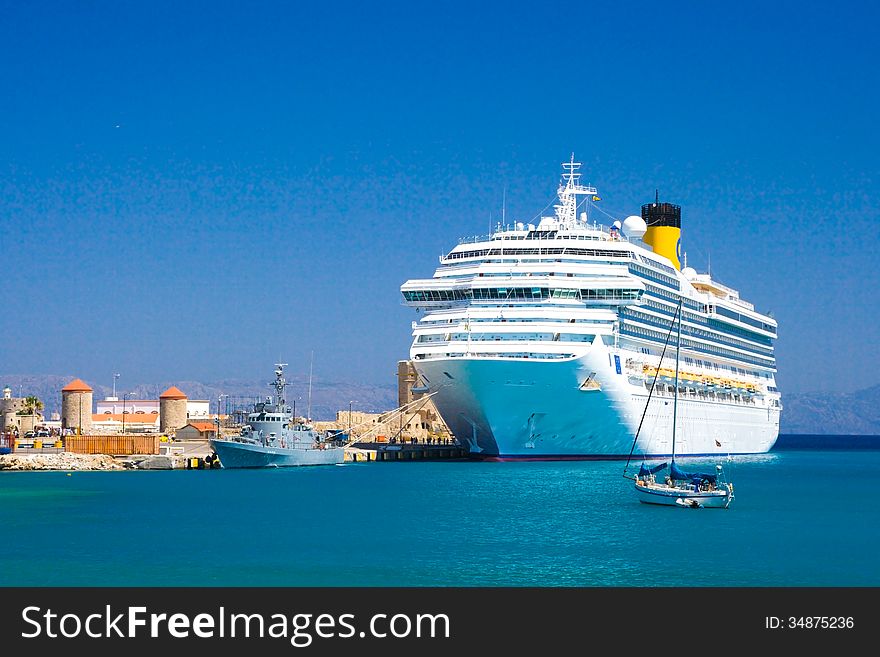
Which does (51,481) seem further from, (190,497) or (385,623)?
(385,623)

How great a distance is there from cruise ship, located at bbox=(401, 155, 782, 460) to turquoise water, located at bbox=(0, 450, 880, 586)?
5077 mm

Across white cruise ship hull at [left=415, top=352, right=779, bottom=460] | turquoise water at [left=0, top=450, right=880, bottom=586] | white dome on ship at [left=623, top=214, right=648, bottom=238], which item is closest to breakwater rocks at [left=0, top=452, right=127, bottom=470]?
turquoise water at [left=0, top=450, right=880, bottom=586]

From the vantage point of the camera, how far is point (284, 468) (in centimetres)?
8238

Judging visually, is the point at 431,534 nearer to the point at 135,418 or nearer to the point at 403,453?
the point at 403,453

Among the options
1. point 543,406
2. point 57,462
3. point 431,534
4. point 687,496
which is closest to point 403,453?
point 57,462

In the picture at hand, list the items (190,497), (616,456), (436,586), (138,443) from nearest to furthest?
(436,586), (190,497), (616,456), (138,443)

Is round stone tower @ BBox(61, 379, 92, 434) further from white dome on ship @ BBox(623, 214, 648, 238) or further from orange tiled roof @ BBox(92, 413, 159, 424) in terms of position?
white dome on ship @ BBox(623, 214, 648, 238)

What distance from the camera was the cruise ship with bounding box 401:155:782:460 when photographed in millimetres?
71250

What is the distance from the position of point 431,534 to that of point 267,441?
42611 millimetres

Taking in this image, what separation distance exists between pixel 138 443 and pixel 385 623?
72281 mm

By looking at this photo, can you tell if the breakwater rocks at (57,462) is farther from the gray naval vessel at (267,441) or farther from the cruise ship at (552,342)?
the cruise ship at (552,342)

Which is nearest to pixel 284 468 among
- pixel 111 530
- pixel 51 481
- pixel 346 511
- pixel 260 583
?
pixel 51 481

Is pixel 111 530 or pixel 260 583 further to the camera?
pixel 111 530

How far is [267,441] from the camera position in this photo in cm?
8319
